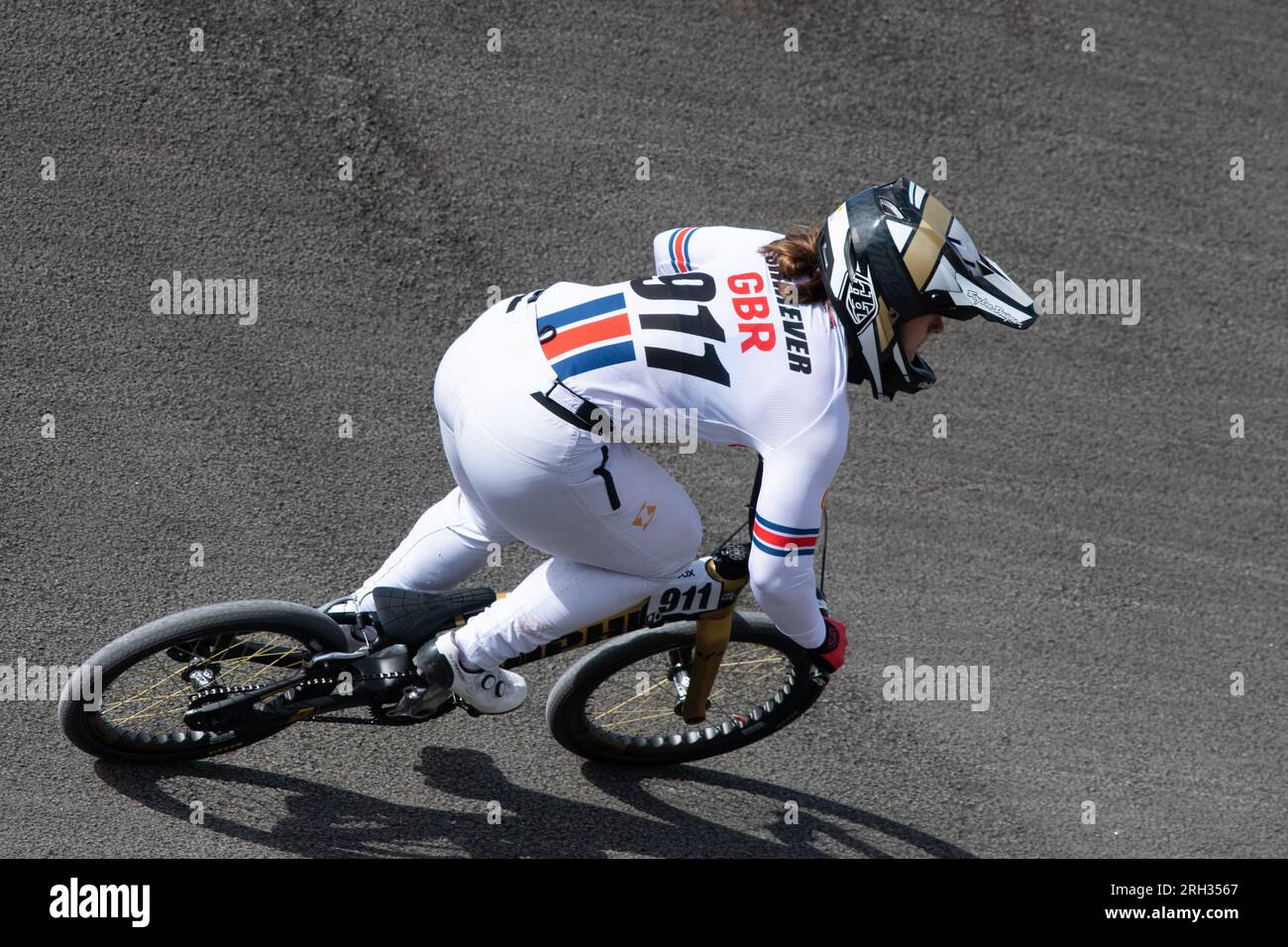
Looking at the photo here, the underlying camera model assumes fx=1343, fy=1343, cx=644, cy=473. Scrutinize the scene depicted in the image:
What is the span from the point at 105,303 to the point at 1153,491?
5.23 metres

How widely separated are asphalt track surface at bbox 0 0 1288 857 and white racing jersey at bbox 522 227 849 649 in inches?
75.1

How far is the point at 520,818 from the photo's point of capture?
209 inches

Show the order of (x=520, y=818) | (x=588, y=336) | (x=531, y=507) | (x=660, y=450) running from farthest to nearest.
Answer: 1. (x=660, y=450)
2. (x=520, y=818)
3. (x=531, y=507)
4. (x=588, y=336)

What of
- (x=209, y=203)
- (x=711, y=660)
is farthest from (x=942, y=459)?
(x=209, y=203)

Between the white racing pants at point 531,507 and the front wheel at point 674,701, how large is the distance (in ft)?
1.83

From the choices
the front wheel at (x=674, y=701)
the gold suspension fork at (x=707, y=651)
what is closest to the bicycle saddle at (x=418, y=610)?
the front wheel at (x=674, y=701)

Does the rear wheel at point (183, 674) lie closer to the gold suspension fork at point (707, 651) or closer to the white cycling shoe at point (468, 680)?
the white cycling shoe at point (468, 680)

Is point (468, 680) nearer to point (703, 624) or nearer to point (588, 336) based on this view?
point (703, 624)

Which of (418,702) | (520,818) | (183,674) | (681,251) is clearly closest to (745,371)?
(681,251)

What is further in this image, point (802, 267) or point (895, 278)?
point (802, 267)

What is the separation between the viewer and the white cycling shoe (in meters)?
4.71

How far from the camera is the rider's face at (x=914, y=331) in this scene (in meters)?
4.13

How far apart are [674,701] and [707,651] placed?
24.7 inches

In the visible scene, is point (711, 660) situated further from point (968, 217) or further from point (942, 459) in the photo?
point (968, 217)
